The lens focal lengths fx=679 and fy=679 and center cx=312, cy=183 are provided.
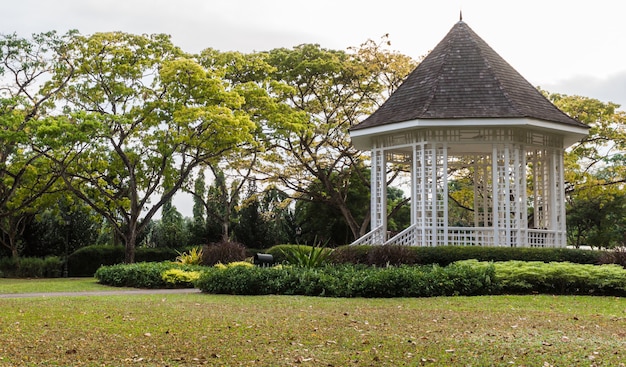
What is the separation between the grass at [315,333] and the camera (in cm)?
750

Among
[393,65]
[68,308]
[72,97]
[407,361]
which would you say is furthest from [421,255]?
[72,97]

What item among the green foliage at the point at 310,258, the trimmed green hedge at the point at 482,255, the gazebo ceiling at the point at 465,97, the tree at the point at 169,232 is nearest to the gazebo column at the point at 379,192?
the gazebo ceiling at the point at 465,97

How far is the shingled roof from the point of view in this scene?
19.1m

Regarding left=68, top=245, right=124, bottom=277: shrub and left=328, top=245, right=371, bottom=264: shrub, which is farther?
left=68, top=245, right=124, bottom=277: shrub

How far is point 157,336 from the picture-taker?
8.73m

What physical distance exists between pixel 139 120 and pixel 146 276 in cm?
898

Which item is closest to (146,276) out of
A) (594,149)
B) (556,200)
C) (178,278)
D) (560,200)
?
(178,278)

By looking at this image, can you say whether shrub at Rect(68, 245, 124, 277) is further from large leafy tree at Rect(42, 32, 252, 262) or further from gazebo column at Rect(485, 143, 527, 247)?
gazebo column at Rect(485, 143, 527, 247)

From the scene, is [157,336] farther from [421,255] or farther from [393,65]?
[393,65]

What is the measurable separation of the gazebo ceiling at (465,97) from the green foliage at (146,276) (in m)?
6.95

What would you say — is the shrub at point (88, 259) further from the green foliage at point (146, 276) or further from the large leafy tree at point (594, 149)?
the large leafy tree at point (594, 149)

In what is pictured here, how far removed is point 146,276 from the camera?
17547mm

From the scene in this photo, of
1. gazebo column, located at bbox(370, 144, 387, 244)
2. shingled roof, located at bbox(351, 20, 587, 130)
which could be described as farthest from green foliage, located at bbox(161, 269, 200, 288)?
shingled roof, located at bbox(351, 20, 587, 130)

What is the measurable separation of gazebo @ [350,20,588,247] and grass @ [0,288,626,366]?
21.9 feet
